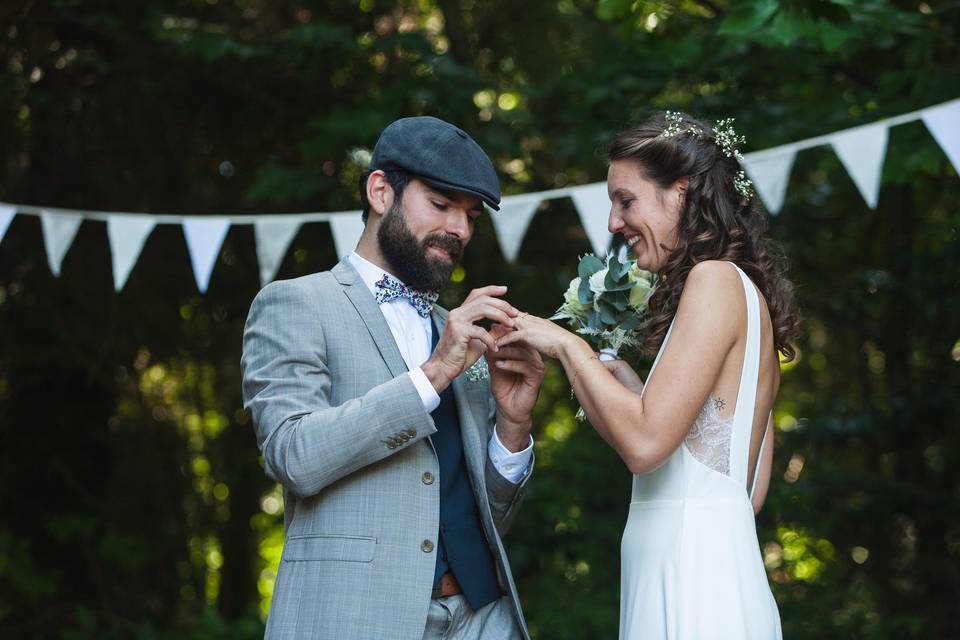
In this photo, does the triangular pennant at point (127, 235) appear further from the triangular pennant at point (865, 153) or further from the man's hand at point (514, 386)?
the triangular pennant at point (865, 153)

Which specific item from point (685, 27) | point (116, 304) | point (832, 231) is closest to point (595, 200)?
point (685, 27)

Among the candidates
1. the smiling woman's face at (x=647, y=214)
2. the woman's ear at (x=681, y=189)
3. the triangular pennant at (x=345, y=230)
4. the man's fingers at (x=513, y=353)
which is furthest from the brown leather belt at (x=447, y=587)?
the triangular pennant at (x=345, y=230)

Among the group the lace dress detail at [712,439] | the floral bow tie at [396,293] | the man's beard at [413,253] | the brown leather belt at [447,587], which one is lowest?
the brown leather belt at [447,587]

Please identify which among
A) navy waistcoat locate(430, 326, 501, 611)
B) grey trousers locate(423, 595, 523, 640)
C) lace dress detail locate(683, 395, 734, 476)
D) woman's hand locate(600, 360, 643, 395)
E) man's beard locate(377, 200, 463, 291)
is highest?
man's beard locate(377, 200, 463, 291)

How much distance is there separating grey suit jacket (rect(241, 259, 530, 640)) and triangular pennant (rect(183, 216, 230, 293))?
211cm

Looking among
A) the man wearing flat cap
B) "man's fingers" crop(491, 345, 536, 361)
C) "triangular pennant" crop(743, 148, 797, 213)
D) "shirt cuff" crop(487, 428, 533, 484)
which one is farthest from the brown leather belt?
"triangular pennant" crop(743, 148, 797, 213)

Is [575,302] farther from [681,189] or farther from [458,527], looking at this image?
[458,527]

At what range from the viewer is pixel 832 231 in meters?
6.68

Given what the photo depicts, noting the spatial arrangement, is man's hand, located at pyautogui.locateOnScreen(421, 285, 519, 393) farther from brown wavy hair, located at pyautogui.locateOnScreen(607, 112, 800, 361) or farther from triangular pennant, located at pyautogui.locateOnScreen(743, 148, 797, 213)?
triangular pennant, located at pyautogui.locateOnScreen(743, 148, 797, 213)

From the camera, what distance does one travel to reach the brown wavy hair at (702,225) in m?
2.39

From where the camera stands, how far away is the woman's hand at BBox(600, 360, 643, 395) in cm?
249

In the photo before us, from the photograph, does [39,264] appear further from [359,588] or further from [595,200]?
[359,588]

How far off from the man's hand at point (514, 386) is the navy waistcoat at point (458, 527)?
0.39ft

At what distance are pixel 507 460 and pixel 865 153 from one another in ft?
7.59
